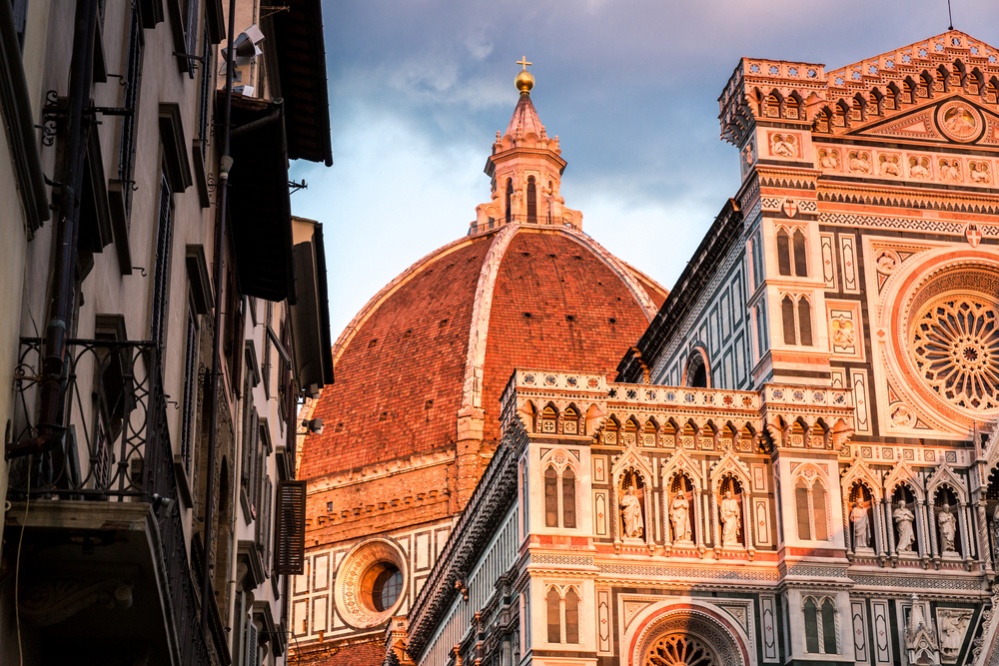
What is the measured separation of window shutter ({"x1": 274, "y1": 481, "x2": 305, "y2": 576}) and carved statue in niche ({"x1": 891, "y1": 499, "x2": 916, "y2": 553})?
13.2 m

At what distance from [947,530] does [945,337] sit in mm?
4290

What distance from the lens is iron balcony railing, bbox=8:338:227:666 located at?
7.57 m

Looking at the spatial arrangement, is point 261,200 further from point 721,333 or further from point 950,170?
point 950,170

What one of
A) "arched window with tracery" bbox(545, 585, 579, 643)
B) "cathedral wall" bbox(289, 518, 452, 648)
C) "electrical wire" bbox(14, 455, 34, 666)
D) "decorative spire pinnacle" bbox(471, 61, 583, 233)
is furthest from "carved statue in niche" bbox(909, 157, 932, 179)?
"decorative spire pinnacle" bbox(471, 61, 583, 233)

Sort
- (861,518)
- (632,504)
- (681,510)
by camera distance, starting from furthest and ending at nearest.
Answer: (861,518), (681,510), (632,504)

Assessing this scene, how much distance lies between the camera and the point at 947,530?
1318 inches

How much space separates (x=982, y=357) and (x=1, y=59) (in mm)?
31206

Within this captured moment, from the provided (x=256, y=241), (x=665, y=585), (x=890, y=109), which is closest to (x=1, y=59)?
(x=256, y=241)

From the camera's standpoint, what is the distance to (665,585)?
32531 millimetres

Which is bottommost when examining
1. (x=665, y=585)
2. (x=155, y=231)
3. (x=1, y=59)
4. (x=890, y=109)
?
(x=1, y=59)

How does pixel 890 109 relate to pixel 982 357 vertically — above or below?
above

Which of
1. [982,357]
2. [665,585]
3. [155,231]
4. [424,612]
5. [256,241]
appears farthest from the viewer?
[424,612]

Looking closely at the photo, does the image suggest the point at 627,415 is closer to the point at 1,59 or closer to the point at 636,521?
the point at 636,521

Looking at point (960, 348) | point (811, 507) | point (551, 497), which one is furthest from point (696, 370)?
point (551, 497)
